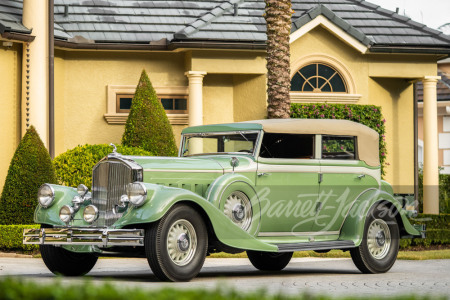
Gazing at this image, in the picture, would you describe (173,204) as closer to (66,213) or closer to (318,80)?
(66,213)

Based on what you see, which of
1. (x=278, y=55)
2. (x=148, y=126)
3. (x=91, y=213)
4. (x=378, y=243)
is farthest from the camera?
(x=148, y=126)

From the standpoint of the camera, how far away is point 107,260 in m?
14.1

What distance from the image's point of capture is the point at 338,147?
11289 mm

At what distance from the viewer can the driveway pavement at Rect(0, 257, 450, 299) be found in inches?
336

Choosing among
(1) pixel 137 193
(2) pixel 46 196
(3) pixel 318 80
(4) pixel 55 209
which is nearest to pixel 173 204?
(1) pixel 137 193

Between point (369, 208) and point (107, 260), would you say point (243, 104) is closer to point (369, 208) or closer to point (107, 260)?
point (107, 260)

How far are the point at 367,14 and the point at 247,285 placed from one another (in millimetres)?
14748

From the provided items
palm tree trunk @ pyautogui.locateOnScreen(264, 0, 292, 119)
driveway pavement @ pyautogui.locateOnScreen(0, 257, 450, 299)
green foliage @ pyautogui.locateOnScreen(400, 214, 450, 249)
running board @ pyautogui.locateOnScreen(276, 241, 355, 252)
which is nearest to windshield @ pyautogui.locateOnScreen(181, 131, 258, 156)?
running board @ pyautogui.locateOnScreen(276, 241, 355, 252)

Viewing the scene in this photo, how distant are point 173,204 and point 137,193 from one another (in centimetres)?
42

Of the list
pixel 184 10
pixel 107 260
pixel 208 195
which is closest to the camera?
pixel 208 195

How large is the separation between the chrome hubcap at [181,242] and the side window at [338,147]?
2767mm

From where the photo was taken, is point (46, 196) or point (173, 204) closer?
point (173, 204)

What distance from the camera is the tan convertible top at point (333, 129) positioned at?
424 inches

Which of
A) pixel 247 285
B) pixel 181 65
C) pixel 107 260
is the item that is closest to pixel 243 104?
pixel 181 65
